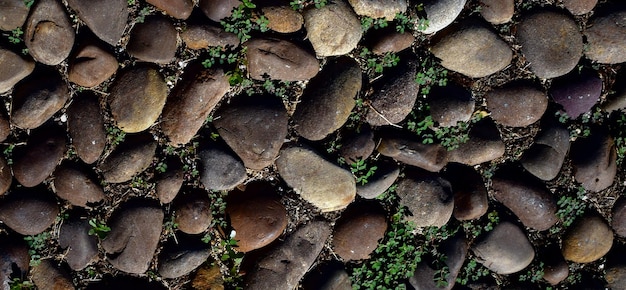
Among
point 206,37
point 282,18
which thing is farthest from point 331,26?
point 206,37

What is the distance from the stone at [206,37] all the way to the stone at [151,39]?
81 millimetres

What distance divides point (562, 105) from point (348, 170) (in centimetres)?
125

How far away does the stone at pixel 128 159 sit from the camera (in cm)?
262

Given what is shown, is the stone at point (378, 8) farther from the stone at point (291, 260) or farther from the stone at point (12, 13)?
the stone at point (12, 13)

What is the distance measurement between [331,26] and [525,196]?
1381mm

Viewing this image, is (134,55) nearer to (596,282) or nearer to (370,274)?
(370,274)

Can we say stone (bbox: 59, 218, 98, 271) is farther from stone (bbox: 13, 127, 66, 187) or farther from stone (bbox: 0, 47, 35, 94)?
stone (bbox: 0, 47, 35, 94)

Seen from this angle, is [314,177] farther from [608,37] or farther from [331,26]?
[608,37]

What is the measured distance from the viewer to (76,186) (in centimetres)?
261

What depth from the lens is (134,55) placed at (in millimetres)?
2627

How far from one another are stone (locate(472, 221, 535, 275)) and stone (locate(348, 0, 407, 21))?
1262 millimetres

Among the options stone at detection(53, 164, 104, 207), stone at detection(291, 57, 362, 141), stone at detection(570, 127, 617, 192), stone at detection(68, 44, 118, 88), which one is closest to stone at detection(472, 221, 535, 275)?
stone at detection(570, 127, 617, 192)

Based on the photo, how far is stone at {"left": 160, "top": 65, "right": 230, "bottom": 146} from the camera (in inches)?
104

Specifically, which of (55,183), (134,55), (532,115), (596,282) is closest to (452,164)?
(532,115)
